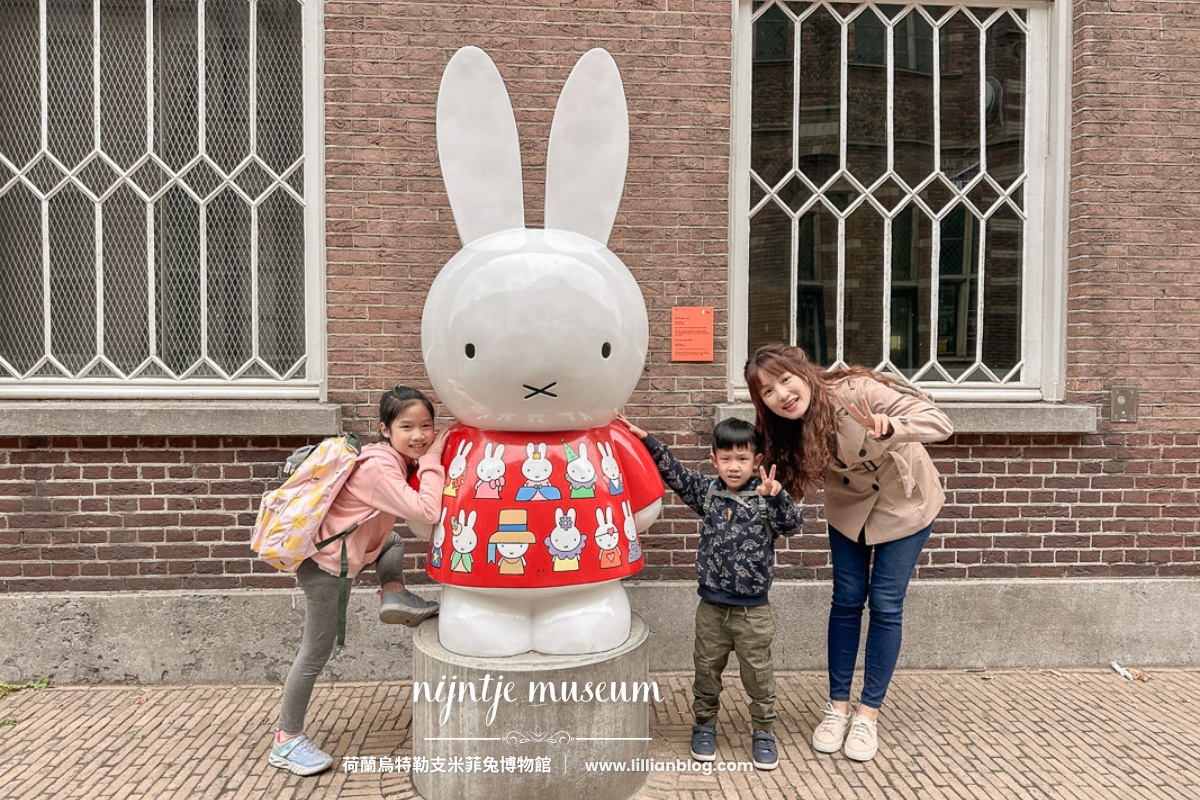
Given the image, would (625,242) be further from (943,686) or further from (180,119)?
(943,686)

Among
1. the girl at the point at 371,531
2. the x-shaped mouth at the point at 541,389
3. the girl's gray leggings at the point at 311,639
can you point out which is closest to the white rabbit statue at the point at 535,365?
the x-shaped mouth at the point at 541,389

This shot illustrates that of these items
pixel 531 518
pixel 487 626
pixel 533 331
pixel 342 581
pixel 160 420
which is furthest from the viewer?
pixel 160 420

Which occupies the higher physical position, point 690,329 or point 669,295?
point 669,295

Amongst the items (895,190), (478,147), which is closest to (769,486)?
(478,147)

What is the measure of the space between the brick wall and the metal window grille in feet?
1.11

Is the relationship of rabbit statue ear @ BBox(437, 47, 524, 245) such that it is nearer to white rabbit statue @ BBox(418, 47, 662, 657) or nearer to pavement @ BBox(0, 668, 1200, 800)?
white rabbit statue @ BBox(418, 47, 662, 657)

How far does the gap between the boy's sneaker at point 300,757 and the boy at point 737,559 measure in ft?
5.02

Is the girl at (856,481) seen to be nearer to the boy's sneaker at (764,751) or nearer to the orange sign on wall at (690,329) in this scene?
the boy's sneaker at (764,751)

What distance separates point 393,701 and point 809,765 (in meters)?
2.01

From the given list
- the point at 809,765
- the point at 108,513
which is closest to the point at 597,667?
the point at 809,765

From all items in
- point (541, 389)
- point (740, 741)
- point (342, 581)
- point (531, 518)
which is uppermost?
point (541, 389)

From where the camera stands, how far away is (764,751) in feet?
10.9

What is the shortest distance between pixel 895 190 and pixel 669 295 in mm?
1490

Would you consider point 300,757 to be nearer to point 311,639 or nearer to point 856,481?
point 311,639
